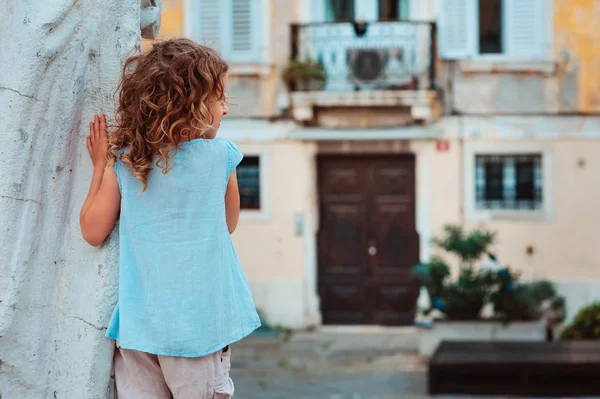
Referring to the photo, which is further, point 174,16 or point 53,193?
point 174,16

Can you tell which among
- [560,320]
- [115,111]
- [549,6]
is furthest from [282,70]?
[115,111]

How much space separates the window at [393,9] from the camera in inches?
545

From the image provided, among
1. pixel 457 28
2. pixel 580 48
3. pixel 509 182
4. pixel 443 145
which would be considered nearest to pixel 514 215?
pixel 509 182

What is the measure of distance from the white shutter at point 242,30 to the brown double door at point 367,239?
1874 mm

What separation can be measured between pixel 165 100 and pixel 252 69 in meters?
11.5

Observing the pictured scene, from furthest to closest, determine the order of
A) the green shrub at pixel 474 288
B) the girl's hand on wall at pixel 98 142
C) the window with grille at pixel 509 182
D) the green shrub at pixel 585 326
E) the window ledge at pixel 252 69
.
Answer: the window ledge at pixel 252 69 < the window with grille at pixel 509 182 < the green shrub at pixel 585 326 < the green shrub at pixel 474 288 < the girl's hand on wall at pixel 98 142

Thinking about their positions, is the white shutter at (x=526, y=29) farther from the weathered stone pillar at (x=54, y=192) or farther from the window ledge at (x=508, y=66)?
the weathered stone pillar at (x=54, y=192)

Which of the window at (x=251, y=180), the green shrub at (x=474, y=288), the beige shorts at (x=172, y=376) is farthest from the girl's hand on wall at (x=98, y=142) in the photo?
the window at (x=251, y=180)

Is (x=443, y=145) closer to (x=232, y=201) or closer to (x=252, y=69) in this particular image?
(x=252, y=69)

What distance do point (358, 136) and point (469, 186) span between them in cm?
162

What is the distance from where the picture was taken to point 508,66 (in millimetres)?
13430

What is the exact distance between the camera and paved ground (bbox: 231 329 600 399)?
936 cm

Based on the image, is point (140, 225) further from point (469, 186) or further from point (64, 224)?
point (469, 186)

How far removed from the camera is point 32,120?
8.27 feet
